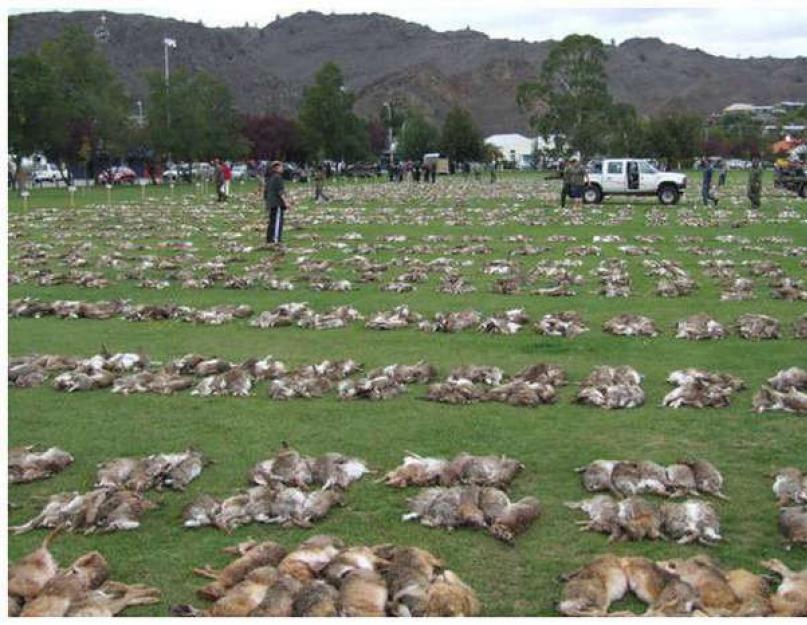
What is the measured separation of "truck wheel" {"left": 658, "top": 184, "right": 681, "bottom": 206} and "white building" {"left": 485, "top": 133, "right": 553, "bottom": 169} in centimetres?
10491

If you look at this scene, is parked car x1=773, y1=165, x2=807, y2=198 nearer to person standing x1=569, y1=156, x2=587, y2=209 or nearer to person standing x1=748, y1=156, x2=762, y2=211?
person standing x1=748, y1=156, x2=762, y2=211

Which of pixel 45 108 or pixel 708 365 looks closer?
pixel 708 365

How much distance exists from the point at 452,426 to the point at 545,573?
130 inches

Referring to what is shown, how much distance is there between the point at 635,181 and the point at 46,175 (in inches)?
2441

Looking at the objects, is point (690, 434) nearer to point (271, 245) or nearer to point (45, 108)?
point (271, 245)

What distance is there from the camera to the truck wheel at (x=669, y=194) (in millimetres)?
46594

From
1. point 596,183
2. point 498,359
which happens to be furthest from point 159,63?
point 498,359

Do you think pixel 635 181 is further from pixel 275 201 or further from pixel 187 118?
pixel 187 118

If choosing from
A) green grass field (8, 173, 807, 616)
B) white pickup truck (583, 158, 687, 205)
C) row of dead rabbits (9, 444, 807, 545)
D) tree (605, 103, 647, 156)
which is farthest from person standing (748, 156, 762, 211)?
tree (605, 103, 647, 156)

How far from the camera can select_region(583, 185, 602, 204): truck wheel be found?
47.8m

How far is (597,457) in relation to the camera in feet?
28.7

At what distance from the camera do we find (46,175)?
9044 cm

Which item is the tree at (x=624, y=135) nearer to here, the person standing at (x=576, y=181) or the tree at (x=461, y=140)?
the tree at (x=461, y=140)

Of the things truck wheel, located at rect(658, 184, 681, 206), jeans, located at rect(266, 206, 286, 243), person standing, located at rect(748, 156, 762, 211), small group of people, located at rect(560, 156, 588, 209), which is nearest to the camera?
jeans, located at rect(266, 206, 286, 243)
